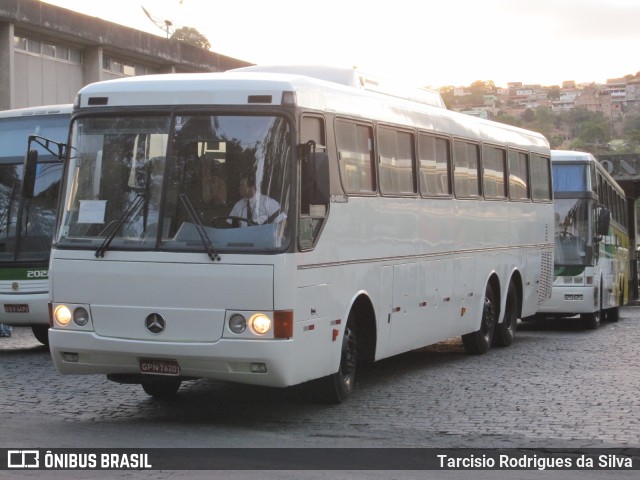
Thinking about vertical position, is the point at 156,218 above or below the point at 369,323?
above

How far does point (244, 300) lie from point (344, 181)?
227 cm

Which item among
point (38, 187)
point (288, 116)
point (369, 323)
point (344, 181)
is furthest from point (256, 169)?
point (38, 187)

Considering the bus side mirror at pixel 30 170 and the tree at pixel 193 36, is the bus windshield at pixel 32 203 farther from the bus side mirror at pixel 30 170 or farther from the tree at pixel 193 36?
the tree at pixel 193 36

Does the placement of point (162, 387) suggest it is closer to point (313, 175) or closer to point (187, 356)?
point (187, 356)

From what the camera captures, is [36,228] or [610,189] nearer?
[36,228]

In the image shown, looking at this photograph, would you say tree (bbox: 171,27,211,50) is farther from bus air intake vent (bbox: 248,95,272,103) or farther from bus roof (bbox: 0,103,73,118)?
bus air intake vent (bbox: 248,95,272,103)

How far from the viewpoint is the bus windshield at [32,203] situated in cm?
1852

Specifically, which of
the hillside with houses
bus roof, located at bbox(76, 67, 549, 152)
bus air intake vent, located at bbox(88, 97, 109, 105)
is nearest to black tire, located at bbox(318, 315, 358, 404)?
bus roof, located at bbox(76, 67, 549, 152)

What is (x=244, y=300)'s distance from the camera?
408 inches

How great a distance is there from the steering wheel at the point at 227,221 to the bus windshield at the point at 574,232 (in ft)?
51.6

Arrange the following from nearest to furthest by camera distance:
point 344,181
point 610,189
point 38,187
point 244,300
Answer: point 244,300, point 344,181, point 38,187, point 610,189

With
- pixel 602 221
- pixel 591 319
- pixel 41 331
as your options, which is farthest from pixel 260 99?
pixel 591 319
